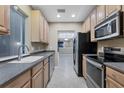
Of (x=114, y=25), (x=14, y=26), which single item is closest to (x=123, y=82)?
(x=114, y=25)

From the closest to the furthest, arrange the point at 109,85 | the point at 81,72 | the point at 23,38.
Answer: the point at 109,85, the point at 23,38, the point at 81,72

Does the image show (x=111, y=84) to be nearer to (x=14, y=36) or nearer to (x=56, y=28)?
(x=14, y=36)

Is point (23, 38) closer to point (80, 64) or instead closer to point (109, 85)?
point (80, 64)

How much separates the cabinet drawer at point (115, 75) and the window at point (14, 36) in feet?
5.87

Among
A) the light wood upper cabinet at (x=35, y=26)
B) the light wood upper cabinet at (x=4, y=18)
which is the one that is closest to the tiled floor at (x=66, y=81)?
the light wood upper cabinet at (x=35, y=26)

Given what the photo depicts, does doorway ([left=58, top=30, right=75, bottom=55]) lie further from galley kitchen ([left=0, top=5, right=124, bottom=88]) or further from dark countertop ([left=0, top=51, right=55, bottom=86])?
dark countertop ([left=0, top=51, right=55, bottom=86])

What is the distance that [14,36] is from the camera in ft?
11.9

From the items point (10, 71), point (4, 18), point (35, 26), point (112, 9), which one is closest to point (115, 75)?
point (10, 71)

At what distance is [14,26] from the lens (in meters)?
3.66

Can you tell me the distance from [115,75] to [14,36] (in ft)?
8.16

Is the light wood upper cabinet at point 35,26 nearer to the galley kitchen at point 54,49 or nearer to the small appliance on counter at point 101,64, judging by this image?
the galley kitchen at point 54,49

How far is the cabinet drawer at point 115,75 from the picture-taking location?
1.78 meters
